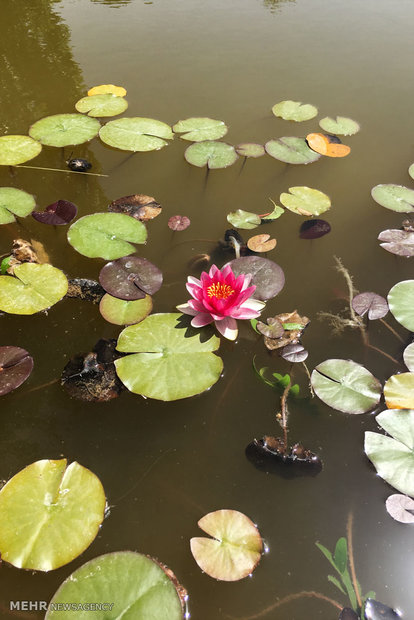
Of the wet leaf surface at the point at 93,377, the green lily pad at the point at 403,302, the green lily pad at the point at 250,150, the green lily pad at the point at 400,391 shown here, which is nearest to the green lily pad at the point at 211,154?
the green lily pad at the point at 250,150

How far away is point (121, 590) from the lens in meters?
1.47

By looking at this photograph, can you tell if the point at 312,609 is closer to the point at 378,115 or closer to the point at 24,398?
the point at 24,398

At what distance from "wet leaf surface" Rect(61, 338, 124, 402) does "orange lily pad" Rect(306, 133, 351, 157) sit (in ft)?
8.37

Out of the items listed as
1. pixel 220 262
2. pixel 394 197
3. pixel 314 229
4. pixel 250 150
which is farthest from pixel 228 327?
pixel 250 150

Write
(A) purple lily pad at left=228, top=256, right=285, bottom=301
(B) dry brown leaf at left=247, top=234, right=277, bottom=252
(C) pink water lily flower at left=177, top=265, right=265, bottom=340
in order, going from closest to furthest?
(C) pink water lily flower at left=177, top=265, right=265, bottom=340
(A) purple lily pad at left=228, top=256, right=285, bottom=301
(B) dry brown leaf at left=247, top=234, right=277, bottom=252

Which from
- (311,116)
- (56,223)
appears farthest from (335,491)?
(311,116)

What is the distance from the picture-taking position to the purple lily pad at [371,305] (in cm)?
240

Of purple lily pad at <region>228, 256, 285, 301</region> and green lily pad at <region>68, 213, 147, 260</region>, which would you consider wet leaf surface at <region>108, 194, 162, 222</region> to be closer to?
green lily pad at <region>68, 213, 147, 260</region>

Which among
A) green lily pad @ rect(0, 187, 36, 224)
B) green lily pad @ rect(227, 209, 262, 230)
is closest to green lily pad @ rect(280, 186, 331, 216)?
green lily pad @ rect(227, 209, 262, 230)

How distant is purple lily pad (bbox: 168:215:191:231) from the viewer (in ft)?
9.52

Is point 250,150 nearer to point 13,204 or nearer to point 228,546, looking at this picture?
point 13,204

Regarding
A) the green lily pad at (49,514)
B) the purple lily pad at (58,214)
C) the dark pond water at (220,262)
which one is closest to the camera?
the green lily pad at (49,514)

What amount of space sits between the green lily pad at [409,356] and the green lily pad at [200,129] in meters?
2.42

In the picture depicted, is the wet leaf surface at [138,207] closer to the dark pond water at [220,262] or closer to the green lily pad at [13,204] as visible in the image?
the dark pond water at [220,262]
